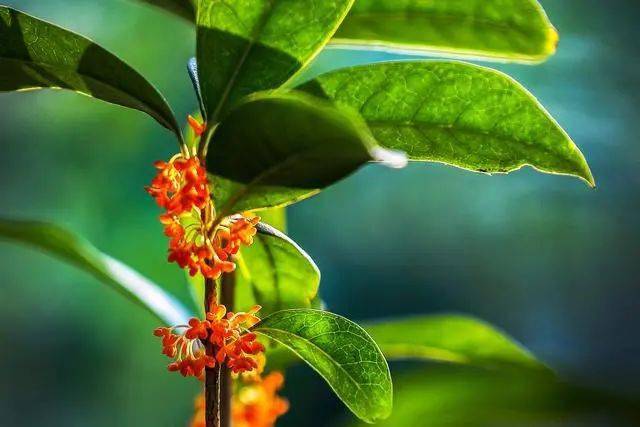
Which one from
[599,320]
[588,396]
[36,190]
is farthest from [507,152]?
[36,190]

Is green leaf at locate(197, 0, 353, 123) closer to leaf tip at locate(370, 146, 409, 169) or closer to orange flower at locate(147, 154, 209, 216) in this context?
orange flower at locate(147, 154, 209, 216)

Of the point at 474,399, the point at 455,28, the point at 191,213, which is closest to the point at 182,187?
Result: the point at 191,213

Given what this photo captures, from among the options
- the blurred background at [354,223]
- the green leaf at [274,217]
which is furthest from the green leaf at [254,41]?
the blurred background at [354,223]

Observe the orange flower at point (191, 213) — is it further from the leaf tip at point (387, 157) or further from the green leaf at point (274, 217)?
the green leaf at point (274, 217)

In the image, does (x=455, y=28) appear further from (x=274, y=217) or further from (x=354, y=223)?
(x=354, y=223)

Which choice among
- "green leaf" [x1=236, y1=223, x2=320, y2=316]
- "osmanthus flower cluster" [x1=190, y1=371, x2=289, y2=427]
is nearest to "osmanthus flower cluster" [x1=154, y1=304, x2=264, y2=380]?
"green leaf" [x1=236, y1=223, x2=320, y2=316]

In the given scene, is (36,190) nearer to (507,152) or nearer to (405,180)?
(405,180)
